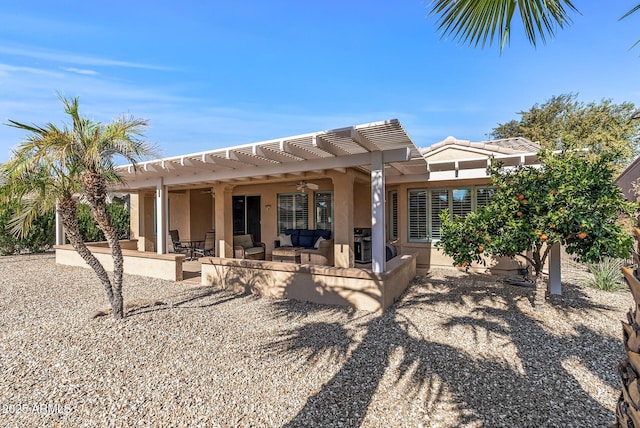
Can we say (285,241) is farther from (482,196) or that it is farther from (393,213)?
(482,196)

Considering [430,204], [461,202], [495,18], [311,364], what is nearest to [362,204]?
[430,204]

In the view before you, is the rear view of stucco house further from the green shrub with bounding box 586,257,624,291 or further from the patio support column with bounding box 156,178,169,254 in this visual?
the green shrub with bounding box 586,257,624,291

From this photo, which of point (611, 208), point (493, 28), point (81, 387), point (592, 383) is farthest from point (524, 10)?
point (81, 387)

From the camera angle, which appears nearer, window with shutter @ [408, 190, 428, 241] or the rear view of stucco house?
the rear view of stucco house

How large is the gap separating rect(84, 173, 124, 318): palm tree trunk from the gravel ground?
1.03ft

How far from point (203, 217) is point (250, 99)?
5.84 meters

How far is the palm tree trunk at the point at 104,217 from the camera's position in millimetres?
4938

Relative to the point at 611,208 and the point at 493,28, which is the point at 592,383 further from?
the point at 493,28

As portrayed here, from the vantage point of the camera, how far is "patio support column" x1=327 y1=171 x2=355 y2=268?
8.61m

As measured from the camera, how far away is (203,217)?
15.2m

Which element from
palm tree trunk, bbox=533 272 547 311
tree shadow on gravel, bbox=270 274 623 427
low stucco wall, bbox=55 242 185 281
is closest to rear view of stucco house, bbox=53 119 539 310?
low stucco wall, bbox=55 242 185 281

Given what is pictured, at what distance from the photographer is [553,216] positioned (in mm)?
5000

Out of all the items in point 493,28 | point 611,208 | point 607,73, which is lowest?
point 611,208

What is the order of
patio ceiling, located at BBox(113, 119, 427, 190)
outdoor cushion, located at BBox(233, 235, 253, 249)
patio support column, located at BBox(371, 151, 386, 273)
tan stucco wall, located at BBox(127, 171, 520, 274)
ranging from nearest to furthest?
patio ceiling, located at BBox(113, 119, 427, 190) < patio support column, located at BBox(371, 151, 386, 273) < tan stucco wall, located at BBox(127, 171, 520, 274) < outdoor cushion, located at BBox(233, 235, 253, 249)
